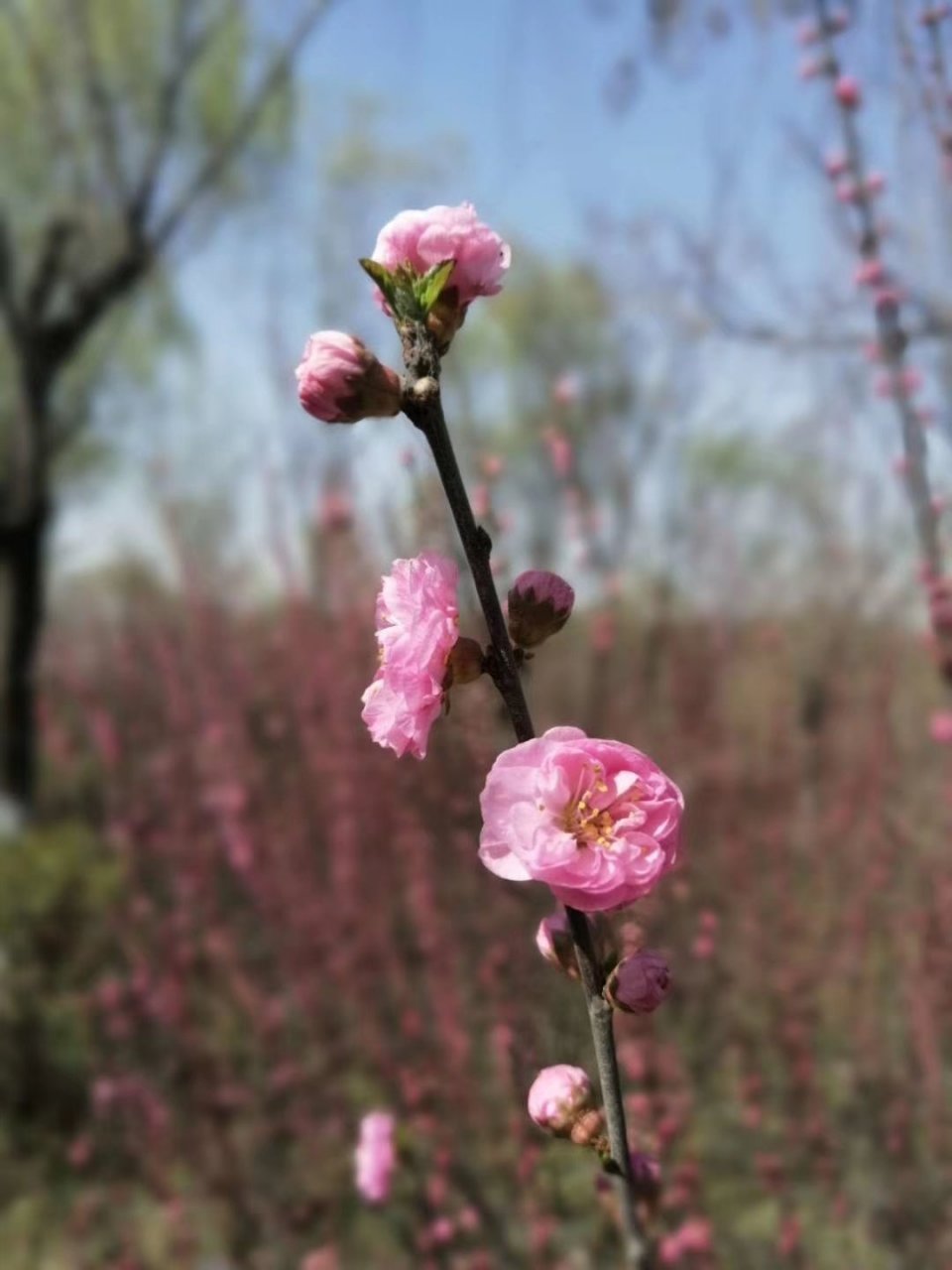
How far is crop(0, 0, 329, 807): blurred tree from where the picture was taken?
670cm

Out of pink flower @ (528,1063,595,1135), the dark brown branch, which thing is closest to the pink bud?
pink flower @ (528,1063,595,1135)

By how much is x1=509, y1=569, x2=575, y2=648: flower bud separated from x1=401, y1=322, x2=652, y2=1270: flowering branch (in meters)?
0.04

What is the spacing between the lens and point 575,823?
2.42 feet

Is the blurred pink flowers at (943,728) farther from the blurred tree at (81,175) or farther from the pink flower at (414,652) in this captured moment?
the blurred tree at (81,175)

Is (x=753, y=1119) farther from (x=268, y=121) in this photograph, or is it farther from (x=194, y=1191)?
(x=268, y=121)

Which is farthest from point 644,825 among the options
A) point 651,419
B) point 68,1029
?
point 651,419

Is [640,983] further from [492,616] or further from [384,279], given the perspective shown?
[384,279]

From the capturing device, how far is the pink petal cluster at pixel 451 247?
2.51 ft

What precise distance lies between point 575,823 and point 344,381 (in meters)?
0.33

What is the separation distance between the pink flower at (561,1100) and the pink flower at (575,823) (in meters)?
0.20

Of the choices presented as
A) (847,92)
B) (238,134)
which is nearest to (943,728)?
(847,92)

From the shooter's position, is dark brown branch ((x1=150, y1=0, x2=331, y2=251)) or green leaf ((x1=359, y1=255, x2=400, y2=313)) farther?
dark brown branch ((x1=150, y1=0, x2=331, y2=251))

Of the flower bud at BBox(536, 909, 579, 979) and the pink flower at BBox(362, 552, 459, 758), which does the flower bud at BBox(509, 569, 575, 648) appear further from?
the flower bud at BBox(536, 909, 579, 979)

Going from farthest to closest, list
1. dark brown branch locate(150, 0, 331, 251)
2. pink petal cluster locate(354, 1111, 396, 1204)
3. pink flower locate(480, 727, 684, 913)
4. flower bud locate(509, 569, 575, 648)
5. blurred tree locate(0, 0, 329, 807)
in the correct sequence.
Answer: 1. blurred tree locate(0, 0, 329, 807)
2. dark brown branch locate(150, 0, 331, 251)
3. pink petal cluster locate(354, 1111, 396, 1204)
4. flower bud locate(509, 569, 575, 648)
5. pink flower locate(480, 727, 684, 913)
